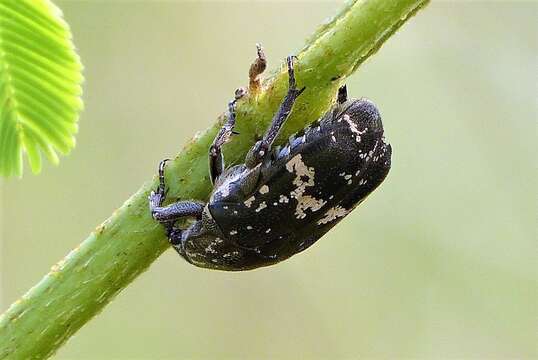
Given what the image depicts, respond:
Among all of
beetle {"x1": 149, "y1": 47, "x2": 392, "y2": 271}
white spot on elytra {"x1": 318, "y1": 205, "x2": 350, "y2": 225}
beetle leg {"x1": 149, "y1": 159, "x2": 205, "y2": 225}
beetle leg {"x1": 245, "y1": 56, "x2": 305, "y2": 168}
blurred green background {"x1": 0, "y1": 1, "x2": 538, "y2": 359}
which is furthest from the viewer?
blurred green background {"x1": 0, "y1": 1, "x2": 538, "y2": 359}

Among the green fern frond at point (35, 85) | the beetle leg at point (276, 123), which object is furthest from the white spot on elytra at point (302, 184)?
the green fern frond at point (35, 85)

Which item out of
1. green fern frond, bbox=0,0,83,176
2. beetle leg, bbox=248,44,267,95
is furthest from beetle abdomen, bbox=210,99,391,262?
green fern frond, bbox=0,0,83,176

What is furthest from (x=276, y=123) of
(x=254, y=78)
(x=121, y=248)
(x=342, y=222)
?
(x=342, y=222)

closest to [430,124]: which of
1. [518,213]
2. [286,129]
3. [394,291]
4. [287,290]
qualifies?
[518,213]

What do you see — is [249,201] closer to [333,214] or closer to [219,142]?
[333,214]

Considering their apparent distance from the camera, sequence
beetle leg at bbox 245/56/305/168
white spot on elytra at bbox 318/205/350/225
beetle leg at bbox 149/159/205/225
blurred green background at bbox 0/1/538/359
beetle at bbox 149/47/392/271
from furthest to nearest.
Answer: blurred green background at bbox 0/1/538/359 < white spot on elytra at bbox 318/205/350/225 < beetle at bbox 149/47/392/271 < beetle leg at bbox 149/159/205/225 < beetle leg at bbox 245/56/305/168

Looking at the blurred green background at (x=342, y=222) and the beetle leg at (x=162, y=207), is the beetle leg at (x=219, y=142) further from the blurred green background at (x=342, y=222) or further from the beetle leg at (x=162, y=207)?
the blurred green background at (x=342, y=222)

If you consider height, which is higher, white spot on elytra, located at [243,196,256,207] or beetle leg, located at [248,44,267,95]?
beetle leg, located at [248,44,267,95]

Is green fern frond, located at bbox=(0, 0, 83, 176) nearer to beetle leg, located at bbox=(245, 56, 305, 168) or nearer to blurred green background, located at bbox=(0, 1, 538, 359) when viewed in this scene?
beetle leg, located at bbox=(245, 56, 305, 168)
